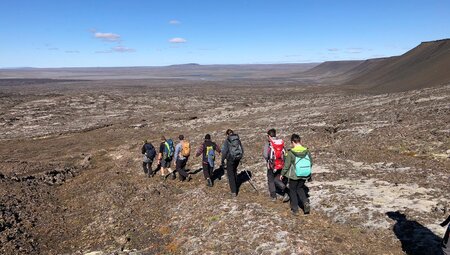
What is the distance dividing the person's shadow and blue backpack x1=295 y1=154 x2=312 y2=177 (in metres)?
2.78

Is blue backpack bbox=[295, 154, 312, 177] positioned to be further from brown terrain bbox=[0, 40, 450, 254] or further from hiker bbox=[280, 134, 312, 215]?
brown terrain bbox=[0, 40, 450, 254]

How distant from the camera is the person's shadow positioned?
8828 mm

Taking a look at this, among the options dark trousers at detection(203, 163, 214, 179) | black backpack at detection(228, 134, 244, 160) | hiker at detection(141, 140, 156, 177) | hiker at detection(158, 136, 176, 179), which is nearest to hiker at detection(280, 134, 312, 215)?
black backpack at detection(228, 134, 244, 160)

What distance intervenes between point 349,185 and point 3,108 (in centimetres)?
5656

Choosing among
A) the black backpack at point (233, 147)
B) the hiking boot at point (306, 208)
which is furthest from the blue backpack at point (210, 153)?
the hiking boot at point (306, 208)

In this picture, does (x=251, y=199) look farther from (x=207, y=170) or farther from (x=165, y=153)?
(x=165, y=153)

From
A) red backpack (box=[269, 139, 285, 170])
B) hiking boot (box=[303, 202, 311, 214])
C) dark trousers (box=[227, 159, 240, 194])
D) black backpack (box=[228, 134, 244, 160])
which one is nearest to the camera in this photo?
hiking boot (box=[303, 202, 311, 214])

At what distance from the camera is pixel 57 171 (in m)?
21.5

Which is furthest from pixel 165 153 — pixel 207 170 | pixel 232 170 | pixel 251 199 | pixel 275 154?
pixel 275 154

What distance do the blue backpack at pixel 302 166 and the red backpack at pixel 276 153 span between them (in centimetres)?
153

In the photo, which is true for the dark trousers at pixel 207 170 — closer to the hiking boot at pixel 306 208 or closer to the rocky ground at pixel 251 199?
the rocky ground at pixel 251 199

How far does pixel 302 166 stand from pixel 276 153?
5.24 feet

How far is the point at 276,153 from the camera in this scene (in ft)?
37.9

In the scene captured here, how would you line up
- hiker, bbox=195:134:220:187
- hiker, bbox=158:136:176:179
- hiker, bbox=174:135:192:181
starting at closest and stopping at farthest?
1. hiker, bbox=195:134:220:187
2. hiker, bbox=174:135:192:181
3. hiker, bbox=158:136:176:179
